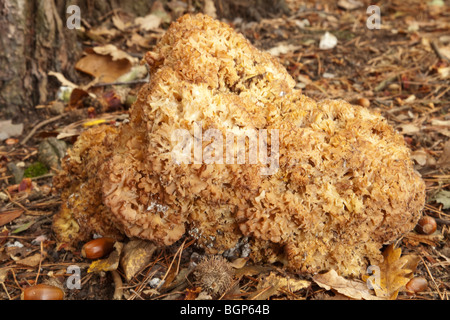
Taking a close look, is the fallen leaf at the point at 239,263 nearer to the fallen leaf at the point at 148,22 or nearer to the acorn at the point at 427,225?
the acorn at the point at 427,225

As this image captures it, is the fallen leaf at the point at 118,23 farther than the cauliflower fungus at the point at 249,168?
Yes

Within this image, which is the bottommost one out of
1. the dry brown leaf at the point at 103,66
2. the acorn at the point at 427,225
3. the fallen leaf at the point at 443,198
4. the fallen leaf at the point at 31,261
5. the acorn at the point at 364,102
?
the fallen leaf at the point at 31,261

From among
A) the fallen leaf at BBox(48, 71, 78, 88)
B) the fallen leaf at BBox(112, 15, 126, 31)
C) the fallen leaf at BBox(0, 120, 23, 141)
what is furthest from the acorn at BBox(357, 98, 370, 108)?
the fallen leaf at BBox(0, 120, 23, 141)

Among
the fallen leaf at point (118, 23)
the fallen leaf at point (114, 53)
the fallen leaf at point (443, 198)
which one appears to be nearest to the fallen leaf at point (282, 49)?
the fallen leaf at point (114, 53)

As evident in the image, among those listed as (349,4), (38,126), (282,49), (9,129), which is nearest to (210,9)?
(282,49)

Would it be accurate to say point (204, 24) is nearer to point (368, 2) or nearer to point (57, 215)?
point (57, 215)

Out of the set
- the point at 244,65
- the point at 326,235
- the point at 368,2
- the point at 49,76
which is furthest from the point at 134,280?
the point at 368,2
